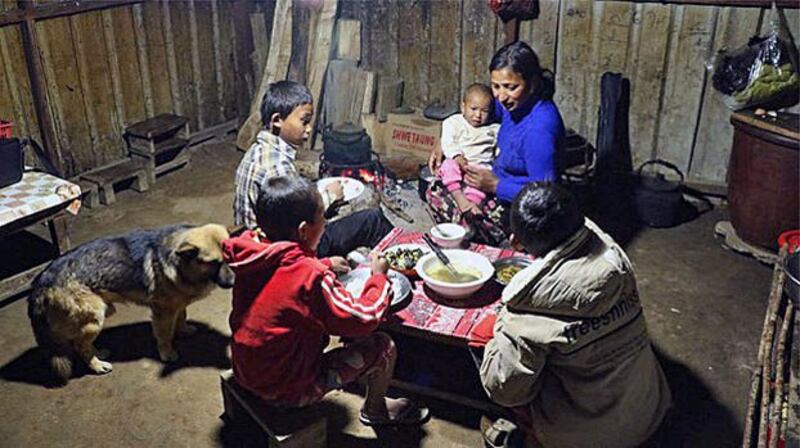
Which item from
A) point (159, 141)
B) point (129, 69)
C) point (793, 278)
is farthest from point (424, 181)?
point (129, 69)

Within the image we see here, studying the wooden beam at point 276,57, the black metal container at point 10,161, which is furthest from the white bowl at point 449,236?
the wooden beam at point 276,57

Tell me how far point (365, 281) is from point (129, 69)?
4558mm

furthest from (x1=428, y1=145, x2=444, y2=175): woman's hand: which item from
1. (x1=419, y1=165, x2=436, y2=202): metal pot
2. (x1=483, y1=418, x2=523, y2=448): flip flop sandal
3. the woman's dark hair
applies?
Result: (x1=483, y1=418, x2=523, y2=448): flip flop sandal

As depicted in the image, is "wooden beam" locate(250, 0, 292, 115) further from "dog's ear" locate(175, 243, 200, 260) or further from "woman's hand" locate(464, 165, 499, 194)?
"dog's ear" locate(175, 243, 200, 260)

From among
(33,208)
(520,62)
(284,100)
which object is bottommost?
(33,208)

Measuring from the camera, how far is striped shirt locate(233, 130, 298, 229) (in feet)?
12.4

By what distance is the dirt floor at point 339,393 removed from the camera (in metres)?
3.71

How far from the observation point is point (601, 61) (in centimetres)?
628

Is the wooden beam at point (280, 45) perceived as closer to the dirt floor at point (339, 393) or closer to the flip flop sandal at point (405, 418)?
the dirt floor at point (339, 393)

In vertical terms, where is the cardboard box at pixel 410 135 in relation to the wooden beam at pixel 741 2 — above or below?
below

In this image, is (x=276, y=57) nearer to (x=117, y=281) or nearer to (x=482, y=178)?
(x=482, y=178)

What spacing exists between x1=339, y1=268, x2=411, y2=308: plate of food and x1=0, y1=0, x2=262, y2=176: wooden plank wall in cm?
408

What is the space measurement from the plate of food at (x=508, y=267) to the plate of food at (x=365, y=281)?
0.50 metres

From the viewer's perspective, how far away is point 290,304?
2889mm
